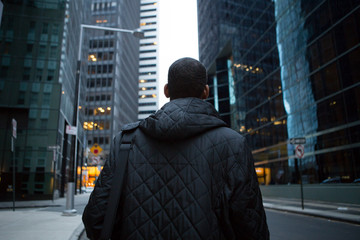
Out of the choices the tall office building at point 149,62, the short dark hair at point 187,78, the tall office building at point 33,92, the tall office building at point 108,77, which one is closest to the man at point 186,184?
the short dark hair at point 187,78

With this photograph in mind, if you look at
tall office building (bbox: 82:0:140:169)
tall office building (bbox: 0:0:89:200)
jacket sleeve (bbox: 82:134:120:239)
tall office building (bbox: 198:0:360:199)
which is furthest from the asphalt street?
tall office building (bbox: 82:0:140:169)

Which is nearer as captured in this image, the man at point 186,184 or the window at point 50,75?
the man at point 186,184

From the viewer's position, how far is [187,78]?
1.88 m

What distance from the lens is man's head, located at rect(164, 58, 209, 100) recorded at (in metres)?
1.88

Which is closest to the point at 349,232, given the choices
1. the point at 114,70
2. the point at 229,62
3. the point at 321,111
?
the point at 321,111

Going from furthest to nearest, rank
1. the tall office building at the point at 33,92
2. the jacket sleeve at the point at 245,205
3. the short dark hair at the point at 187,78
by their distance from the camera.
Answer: the tall office building at the point at 33,92 < the short dark hair at the point at 187,78 < the jacket sleeve at the point at 245,205

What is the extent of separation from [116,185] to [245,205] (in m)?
0.72

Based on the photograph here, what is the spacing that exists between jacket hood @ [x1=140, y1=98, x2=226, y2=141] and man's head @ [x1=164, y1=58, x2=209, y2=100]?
5.4 inches

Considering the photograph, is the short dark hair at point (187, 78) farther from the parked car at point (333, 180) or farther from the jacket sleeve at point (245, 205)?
the parked car at point (333, 180)

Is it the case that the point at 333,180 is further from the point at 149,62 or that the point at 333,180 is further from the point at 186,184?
the point at 149,62

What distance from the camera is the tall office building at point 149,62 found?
122 meters

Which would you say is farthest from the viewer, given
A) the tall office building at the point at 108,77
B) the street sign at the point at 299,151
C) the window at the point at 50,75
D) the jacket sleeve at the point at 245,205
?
the tall office building at the point at 108,77

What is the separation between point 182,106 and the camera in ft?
5.72

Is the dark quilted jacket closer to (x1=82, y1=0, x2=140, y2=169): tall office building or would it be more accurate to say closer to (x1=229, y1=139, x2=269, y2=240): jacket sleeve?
(x1=229, y1=139, x2=269, y2=240): jacket sleeve
